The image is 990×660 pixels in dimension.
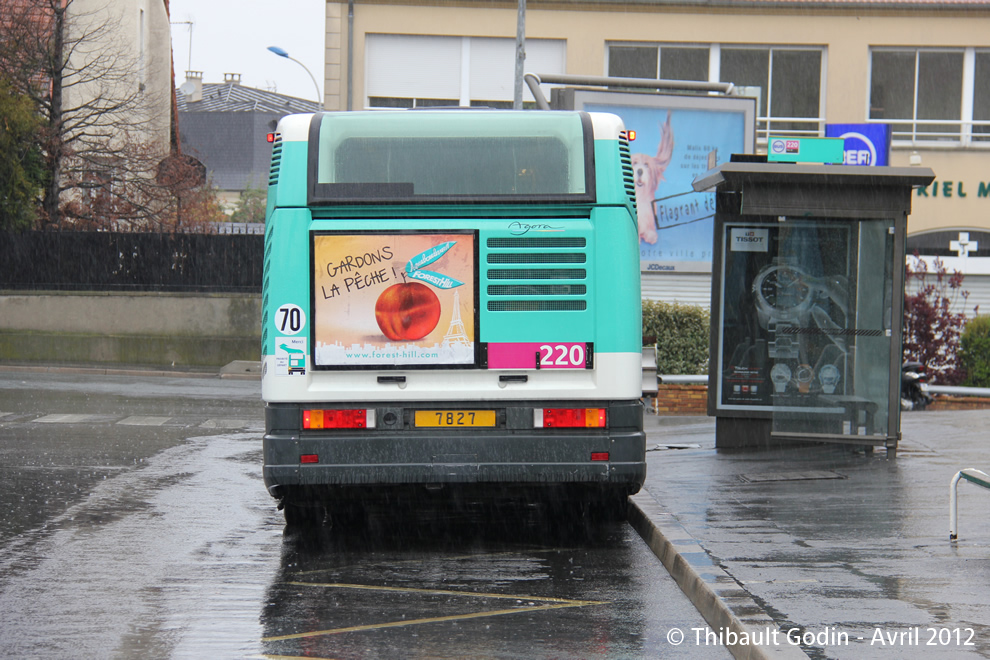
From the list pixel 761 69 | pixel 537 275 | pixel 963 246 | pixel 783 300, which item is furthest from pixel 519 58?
pixel 537 275

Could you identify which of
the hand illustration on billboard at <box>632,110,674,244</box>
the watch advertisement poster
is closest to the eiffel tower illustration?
the watch advertisement poster

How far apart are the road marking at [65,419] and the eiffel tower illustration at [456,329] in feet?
30.7

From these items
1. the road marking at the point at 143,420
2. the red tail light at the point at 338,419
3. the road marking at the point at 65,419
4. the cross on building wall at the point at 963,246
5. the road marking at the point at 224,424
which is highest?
the cross on building wall at the point at 963,246

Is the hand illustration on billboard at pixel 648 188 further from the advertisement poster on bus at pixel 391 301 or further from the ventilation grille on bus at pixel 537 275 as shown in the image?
the advertisement poster on bus at pixel 391 301

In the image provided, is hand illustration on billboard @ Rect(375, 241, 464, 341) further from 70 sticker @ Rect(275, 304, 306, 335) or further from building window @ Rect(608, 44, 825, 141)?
building window @ Rect(608, 44, 825, 141)

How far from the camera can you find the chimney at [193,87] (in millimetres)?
78500

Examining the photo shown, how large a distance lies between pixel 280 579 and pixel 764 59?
83.3 feet

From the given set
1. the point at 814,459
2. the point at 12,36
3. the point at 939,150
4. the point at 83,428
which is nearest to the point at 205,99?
the point at 12,36

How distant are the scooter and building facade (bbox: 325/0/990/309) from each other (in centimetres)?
1165

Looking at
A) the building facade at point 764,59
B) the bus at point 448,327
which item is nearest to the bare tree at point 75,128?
the building facade at point 764,59

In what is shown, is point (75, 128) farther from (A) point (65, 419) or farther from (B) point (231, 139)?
(B) point (231, 139)

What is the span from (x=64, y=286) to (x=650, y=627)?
2565 cm

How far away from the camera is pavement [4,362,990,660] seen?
212 inches

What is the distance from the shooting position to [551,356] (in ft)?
25.2
